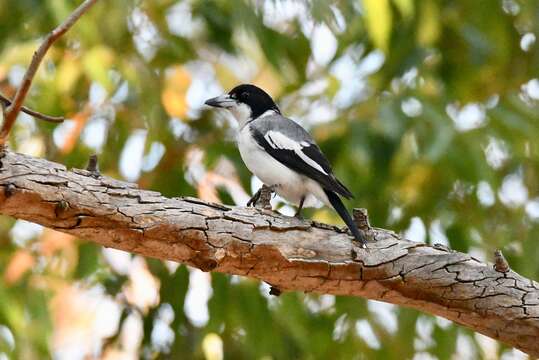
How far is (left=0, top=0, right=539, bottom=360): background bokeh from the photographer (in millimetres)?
5828

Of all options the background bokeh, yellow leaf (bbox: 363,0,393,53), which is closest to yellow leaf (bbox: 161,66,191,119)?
the background bokeh

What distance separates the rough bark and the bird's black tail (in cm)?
4

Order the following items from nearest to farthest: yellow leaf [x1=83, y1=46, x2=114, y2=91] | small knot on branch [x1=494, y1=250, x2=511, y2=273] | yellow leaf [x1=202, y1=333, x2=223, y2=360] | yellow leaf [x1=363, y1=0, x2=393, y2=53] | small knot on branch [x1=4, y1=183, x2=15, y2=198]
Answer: small knot on branch [x1=4, y1=183, x2=15, y2=198] < small knot on branch [x1=494, y1=250, x2=511, y2=273] < yellow leaf [x1=363, y1=0, x2=393, y2=53] < yellow leaf [x1=83, y1=46, x2=114, y2=91] < yellow leaf [x1=202, y1=333, x2=223, y2=360]

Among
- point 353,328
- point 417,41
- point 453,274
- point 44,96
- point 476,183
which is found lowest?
point 453,274

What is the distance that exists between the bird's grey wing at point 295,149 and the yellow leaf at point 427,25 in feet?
4.40

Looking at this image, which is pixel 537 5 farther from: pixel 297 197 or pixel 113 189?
pixel 113 189

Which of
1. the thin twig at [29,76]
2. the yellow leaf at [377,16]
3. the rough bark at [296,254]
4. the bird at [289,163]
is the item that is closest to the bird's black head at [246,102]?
the bird at [289,163]

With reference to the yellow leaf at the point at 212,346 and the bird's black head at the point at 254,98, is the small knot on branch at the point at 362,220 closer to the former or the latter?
the bird's black head at the point at 254,98

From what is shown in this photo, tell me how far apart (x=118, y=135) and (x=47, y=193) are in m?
3.05

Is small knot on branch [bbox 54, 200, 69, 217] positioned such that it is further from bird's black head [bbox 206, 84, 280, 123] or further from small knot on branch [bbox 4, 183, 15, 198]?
bird's black head [bbox 206, 84, 280, 123]

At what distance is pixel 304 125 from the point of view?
6383 millimetres

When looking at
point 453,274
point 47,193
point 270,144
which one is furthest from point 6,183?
point 270,144

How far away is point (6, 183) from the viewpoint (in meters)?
3.37

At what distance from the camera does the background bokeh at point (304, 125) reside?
5828 millimetres
